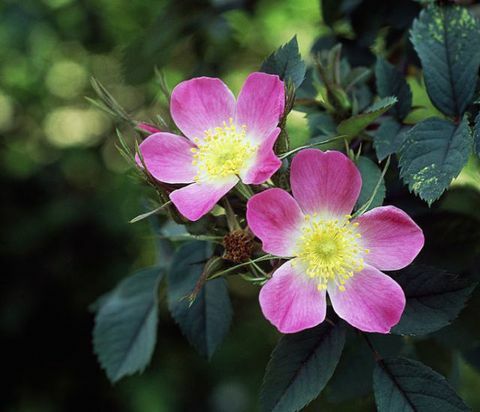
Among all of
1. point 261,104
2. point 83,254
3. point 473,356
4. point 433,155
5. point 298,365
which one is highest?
point 261,104

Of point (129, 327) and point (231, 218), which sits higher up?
point (231, 218)

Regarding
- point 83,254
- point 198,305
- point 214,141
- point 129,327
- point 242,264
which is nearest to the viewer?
point 242,264

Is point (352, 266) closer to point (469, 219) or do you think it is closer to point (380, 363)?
point (380, 363)

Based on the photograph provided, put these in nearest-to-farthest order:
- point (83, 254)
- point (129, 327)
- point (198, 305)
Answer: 1. point (198, 305)
2. point (129, 327)
3. point (83, 254)

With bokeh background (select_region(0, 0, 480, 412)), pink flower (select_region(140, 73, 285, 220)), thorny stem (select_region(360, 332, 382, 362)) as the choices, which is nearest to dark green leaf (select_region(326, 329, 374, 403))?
thorny stem (select_region(360, 332, 382, 362))

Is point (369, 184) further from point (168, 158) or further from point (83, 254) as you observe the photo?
point (83, 254)

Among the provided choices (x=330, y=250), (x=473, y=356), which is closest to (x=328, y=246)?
(x=330, y=250)

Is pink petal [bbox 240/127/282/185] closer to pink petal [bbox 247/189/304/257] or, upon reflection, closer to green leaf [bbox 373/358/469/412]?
pink petal [bbox 247/189/304/257]
